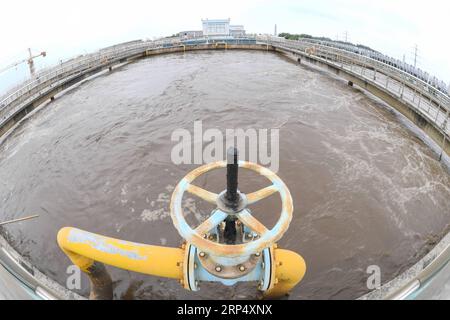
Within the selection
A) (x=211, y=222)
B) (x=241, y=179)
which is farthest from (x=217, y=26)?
(x=211, y=222)

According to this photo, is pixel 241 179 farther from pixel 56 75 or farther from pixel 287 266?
pixel 56 75

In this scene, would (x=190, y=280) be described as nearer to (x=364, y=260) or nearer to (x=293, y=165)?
(x=364, y=260)

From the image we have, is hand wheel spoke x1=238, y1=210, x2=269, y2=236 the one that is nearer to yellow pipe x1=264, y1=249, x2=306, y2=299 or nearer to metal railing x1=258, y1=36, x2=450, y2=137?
yellow pipe x1=264, y1=249, x2=306, y2=299

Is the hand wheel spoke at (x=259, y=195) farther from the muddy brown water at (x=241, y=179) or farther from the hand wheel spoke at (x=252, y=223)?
the muddy brown water at (x=241, y=179)

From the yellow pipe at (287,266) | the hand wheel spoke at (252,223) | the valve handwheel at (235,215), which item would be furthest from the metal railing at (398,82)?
the hand wheel spoke at (252,223)

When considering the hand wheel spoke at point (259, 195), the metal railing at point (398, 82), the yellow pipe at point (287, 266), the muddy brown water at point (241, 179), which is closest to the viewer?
the hand wheel spoke at point (259, 195)

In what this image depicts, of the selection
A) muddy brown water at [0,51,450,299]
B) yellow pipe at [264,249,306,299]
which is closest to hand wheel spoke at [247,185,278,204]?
yellow pipe at [264,249,306,299]
